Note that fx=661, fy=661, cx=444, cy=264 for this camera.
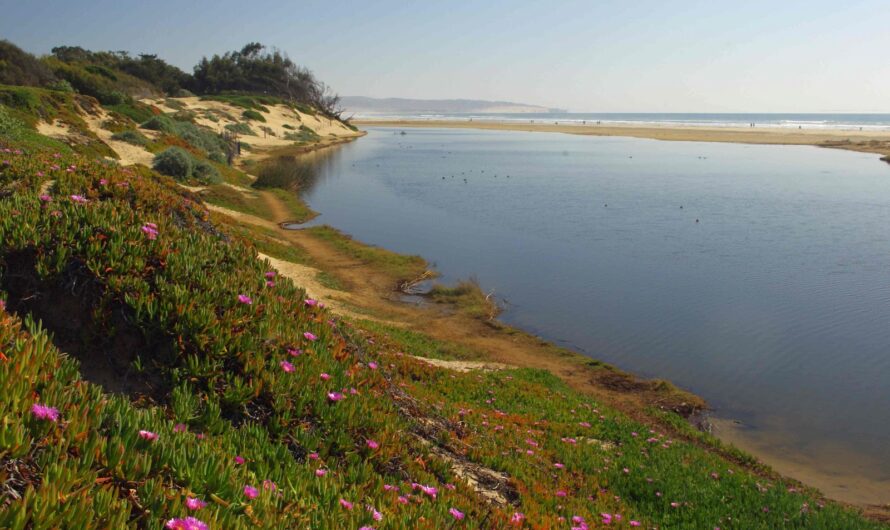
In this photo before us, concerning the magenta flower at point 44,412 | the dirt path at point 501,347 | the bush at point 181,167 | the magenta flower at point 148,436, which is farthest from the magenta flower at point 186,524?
the bush at point 181,167

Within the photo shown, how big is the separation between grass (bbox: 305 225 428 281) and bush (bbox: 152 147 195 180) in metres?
9.38

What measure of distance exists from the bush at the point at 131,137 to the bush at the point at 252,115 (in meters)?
43.9

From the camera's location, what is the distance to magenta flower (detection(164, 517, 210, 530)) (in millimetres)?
2916

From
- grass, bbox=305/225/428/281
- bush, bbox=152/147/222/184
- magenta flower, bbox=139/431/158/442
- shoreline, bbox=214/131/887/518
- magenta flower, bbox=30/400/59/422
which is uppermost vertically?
magenta flower, bbox=30/400/59/422

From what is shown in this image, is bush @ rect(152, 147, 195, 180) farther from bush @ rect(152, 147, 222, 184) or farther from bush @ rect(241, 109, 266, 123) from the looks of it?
bush @ rect(241, 109, 266, 123)

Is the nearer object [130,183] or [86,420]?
[86,420]

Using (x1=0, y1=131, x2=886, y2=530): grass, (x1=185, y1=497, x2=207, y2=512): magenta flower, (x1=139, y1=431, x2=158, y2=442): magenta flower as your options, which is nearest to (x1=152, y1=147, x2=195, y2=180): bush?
(x1=0, y1=131, x2=886, y2=530): grass

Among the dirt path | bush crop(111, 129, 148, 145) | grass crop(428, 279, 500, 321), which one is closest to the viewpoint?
the dirt path

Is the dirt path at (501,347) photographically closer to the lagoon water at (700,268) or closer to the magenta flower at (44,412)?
the lagoon water at (700,268)

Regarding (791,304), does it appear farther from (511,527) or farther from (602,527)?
(511,527)

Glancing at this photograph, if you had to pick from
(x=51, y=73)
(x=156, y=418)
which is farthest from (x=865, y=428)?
(x=51, y=73)

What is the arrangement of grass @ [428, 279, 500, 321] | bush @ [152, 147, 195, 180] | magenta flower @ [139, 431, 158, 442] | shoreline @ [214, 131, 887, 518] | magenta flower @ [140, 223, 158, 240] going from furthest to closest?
bush @ [152, 147, 195, 180] → grass @ [428, 279, 500, 321] → shoreline @ [214, 131, 887, 518] → magenta flower @ [140, 223, 158, 240] → magenta flower @ [139, 431, 158, 442]

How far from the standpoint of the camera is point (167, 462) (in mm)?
3467

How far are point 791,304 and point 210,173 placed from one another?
2907cm
